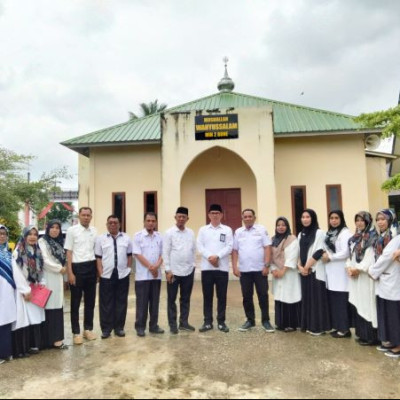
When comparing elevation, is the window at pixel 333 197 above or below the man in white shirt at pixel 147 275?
above

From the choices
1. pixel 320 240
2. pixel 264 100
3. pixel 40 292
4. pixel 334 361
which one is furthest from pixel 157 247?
pixel 264 100

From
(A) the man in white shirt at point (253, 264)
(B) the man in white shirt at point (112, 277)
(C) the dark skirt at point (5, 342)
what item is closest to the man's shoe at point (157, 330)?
(B) the man in white shirt at point (112, 277)

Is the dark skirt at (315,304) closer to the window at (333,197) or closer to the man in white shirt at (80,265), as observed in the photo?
the man in white shirt at (80,265)

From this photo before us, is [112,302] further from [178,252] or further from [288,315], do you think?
[288,315]

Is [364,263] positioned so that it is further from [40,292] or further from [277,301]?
[40,292]

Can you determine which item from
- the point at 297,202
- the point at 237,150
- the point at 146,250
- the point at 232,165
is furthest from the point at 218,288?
the point at 232,165

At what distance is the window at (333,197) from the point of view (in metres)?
12.1

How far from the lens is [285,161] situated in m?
12.4

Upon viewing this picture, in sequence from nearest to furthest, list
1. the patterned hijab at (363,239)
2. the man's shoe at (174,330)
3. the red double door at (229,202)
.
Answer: the patterned hijab at (363,239) < the man's shoe at (174,330) < the red double door at (229,202)

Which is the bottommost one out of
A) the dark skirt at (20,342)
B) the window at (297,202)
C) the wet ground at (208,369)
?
the wet ground at (208,369)

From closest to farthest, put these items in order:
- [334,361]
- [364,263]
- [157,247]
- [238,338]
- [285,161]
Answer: [334,361]
[364,263]
[238,338]
[157,247]
[285,161]

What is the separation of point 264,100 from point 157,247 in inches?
435

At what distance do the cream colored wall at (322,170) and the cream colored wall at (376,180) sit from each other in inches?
36.3

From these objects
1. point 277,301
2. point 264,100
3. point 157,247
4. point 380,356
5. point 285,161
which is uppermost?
point 264,100
